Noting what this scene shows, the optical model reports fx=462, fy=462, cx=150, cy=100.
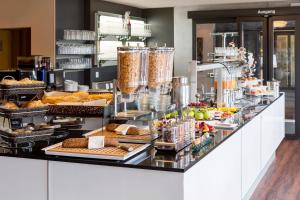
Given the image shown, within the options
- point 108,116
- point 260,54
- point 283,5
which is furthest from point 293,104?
point 108,116

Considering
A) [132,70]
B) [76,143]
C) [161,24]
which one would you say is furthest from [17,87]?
[161,24]

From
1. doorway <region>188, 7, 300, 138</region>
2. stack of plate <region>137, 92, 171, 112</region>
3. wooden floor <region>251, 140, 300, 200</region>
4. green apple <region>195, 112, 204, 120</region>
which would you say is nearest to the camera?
stack of plate <region>137, 92, 171, 112</region>

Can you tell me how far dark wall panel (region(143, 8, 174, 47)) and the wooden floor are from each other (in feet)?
11.4

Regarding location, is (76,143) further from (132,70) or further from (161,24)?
(161,24)

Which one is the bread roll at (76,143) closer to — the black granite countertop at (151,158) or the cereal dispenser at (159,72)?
the black granite countertop at (151,158)

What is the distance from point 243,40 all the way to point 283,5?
102cm

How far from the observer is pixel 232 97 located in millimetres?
5695

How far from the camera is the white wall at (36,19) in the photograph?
23.5 ft

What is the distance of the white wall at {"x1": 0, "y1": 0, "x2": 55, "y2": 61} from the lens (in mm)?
7160

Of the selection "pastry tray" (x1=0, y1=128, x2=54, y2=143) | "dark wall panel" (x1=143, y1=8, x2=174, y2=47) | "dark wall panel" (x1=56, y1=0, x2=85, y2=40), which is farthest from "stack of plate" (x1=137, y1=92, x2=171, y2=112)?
"dark wall panel" (x1=143, y1=8, x2=174, y2=47)

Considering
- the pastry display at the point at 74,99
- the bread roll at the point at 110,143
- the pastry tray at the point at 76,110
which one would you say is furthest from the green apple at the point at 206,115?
the bread roll at the point at 110,143

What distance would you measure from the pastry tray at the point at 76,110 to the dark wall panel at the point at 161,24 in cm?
636

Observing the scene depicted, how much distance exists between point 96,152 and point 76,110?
0.91 m

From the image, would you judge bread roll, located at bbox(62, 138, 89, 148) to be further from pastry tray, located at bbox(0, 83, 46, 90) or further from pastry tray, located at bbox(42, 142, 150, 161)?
pastry tray, located at bbox(0, 83, 46, 90)
